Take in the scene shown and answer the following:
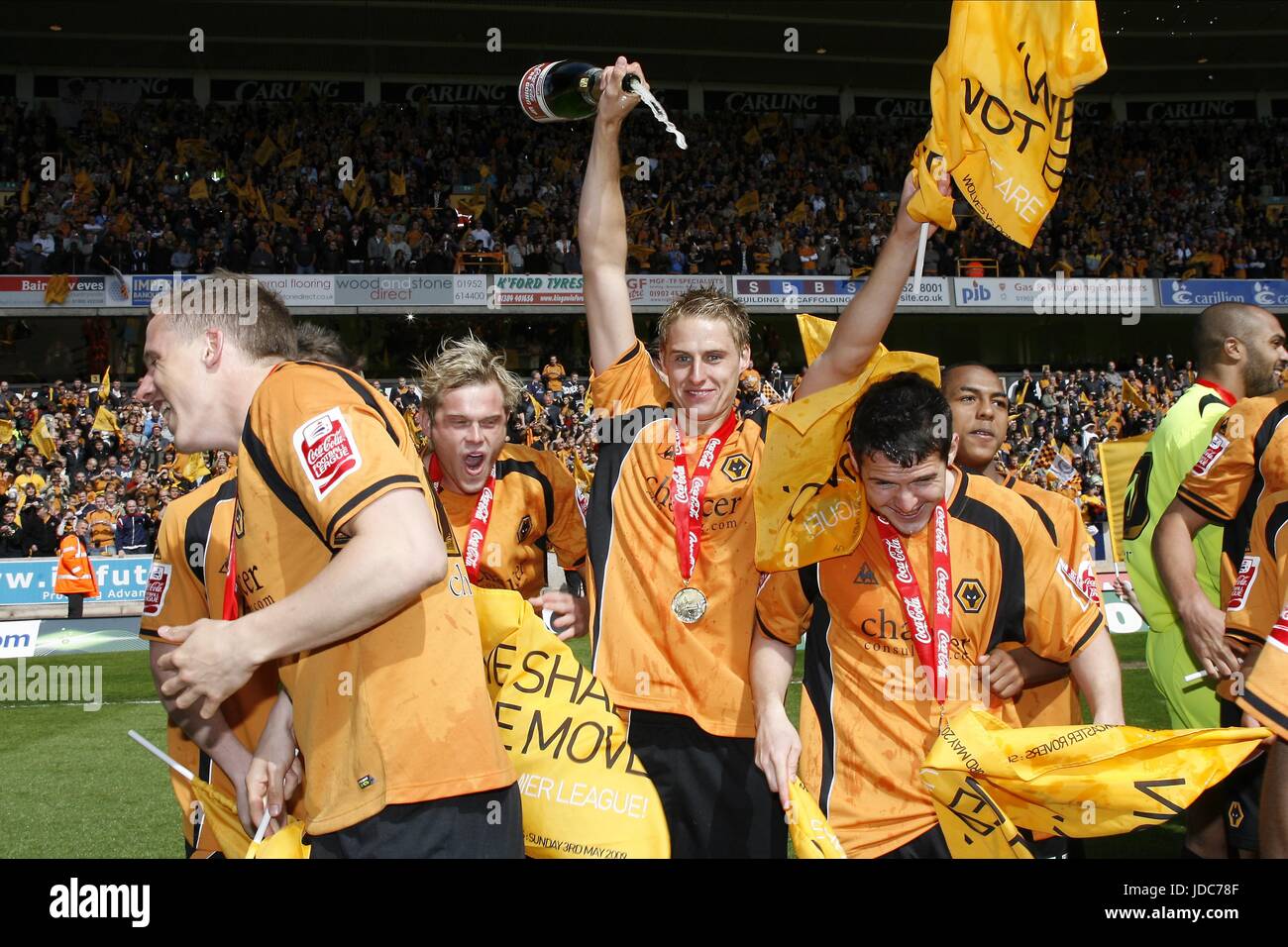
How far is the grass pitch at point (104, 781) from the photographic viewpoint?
6.00 metres

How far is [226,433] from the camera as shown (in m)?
2.48

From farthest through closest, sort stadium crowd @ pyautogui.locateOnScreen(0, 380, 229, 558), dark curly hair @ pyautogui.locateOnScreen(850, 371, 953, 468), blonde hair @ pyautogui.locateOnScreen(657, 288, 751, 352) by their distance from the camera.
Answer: stadium crowd @ pyautogui.locateOnScreen(0, 380, 229, 558)
blonde hair @ pyautogui.locateOnScreen(657, 288, 751, 352)
dark curly hair @ pyautogui.locateOnScreen(850, 371, 953, 468)

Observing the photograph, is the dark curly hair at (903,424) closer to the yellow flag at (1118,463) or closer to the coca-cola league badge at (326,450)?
the coca-cola league badge at (326,450)

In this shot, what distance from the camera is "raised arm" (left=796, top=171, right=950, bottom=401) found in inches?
118

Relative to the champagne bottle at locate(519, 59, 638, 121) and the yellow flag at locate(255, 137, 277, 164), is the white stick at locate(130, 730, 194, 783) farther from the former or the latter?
the yellow flag at locate(255, 137, 277, 164)

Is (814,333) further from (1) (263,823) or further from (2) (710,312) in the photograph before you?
(1) (263,823)

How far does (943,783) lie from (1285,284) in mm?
33416

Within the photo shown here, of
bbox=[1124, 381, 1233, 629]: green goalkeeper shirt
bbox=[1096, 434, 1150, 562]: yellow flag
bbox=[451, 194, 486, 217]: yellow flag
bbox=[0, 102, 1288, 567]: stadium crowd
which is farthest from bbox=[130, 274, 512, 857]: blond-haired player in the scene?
bbox=[451, 194, 486, 217]: yellow flag

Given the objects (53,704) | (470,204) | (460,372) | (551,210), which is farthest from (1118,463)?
(470,204)

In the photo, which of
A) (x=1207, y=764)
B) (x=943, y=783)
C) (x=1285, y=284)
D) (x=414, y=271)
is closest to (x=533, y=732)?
(x=943, y=783)

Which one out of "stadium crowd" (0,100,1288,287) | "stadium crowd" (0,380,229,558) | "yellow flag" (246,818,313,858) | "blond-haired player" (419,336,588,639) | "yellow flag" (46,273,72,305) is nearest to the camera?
"yellow flag" (246,818,313,858)

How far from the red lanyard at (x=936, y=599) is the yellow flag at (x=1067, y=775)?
0.63 feet

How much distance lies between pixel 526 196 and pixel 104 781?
84.8 feet

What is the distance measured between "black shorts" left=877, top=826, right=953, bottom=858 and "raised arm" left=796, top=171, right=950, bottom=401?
1.27 meters
